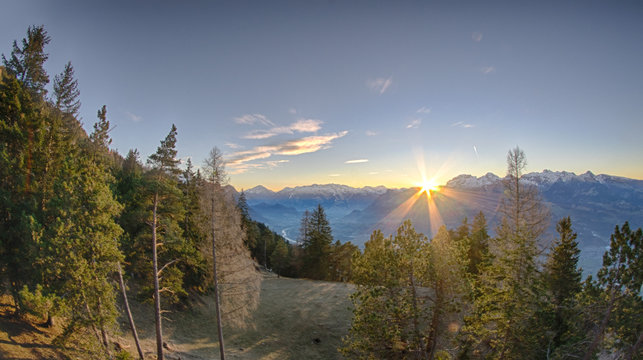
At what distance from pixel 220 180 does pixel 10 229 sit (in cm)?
959

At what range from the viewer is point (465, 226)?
39531 mm

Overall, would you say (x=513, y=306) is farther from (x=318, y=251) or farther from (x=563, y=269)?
(x=318, y=251)

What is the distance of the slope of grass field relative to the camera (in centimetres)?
1725

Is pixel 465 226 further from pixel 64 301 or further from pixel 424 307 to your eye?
pixel 64 301

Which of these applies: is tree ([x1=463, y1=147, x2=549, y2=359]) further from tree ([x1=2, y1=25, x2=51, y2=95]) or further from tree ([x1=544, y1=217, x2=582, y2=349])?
tree ([x1=2, y1=25, x2=51, y2=95])

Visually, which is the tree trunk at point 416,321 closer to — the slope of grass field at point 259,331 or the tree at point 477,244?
the slope of grass field at point 259,331

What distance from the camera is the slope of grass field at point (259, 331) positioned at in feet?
56.6

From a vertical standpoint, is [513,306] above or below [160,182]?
below

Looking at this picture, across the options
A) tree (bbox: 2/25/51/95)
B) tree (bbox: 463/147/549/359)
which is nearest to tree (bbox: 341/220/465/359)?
tree (bbox: 463/147/549/359)

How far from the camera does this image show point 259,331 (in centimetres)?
2523

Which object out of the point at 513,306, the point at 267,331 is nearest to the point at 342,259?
the point at 267,331

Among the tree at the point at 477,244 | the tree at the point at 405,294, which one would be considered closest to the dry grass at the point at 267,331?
the tree at the point at 405,294

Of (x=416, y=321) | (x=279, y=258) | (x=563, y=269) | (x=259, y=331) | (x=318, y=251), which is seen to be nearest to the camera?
(x=416, y=321)

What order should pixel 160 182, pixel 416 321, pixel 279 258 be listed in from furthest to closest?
pixel 279 258 < pixel 160 182 < pixel 416 321
